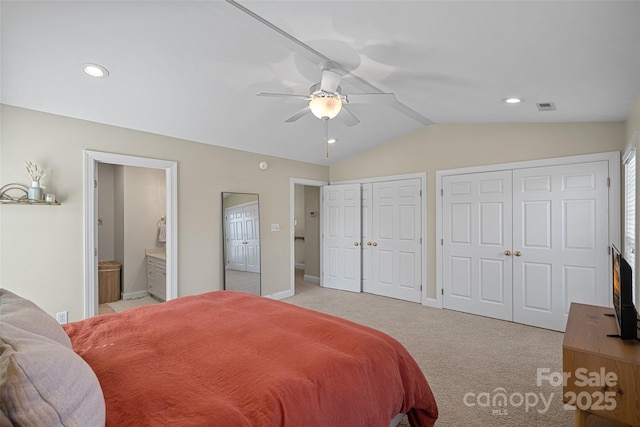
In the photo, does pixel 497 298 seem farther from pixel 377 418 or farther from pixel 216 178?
pixel 216 178

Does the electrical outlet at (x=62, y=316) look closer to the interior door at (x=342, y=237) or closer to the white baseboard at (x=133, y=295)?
the white baseboard at (x=133, y=295)

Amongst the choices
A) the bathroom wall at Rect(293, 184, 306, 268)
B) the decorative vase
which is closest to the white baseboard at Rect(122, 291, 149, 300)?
the decorative vase

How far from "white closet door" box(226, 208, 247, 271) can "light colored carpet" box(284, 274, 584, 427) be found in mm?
1162

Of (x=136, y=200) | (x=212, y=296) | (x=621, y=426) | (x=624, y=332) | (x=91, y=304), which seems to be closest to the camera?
(x=624, y=332)

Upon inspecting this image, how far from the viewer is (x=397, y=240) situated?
17.3 feet

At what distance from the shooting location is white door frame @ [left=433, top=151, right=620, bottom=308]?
341 centimetres

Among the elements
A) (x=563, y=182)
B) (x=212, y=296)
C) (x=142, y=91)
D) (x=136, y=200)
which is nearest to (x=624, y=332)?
(x=563, y=182)

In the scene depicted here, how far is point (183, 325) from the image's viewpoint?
6.63 ft

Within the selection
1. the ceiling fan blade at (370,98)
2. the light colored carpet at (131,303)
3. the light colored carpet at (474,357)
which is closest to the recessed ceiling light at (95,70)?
the ceiling fan blade at (370,98)

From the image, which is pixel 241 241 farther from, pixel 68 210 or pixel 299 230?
pixel 299 230

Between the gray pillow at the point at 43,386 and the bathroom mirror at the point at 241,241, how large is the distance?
3536mm

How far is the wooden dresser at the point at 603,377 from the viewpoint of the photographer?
5.02 ft

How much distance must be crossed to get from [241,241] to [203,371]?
340cm

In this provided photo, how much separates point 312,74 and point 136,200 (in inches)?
162
